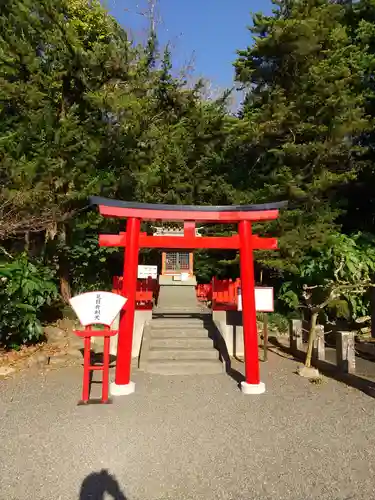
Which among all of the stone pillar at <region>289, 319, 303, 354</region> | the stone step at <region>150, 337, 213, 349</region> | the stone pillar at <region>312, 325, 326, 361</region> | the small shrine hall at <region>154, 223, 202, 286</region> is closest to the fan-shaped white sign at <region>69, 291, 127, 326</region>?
the stone step at <region>150, 337, 213, 349</region>

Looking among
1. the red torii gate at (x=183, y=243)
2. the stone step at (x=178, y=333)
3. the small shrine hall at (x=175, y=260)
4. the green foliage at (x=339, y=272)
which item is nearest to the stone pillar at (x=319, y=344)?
the red torii gate at (x=183, y=243)

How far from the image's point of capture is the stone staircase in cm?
742

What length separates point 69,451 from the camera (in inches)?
154

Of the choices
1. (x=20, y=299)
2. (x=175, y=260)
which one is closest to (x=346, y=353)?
(x=20, y=299)

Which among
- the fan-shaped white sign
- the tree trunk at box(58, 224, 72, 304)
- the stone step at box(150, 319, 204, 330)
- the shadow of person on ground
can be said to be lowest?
the shadow of person on ground

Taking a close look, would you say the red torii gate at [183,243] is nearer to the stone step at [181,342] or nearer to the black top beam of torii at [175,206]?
the black top beam of torii at [175,206]

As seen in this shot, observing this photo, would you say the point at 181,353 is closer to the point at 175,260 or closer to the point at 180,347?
the point at 180,347

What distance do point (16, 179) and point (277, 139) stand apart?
9.00m

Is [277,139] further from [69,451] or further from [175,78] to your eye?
[69,451]

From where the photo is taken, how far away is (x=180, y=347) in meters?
8.12

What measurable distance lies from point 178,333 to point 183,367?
1.24 metres

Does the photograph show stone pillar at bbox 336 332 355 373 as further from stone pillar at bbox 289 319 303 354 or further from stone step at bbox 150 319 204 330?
stone step at bbox 150 319 204 330

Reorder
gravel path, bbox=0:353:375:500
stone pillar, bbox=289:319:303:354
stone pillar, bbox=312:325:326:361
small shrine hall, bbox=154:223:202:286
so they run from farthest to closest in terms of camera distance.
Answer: small shrine hall, bbox=154:223:202:286 < stone pillar, bbox=289:319:303:354 < stone pillar, bbox=312:325:326:361 < gravel path, bbox=0:353:375:500

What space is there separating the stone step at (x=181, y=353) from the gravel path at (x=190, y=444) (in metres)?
1.25
